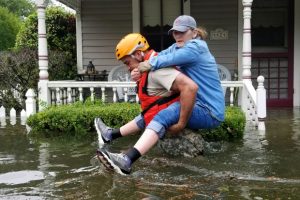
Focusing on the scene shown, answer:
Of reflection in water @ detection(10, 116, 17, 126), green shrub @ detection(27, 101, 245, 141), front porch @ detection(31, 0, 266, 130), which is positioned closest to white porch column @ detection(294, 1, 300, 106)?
front porch @ detection(31, 0, 266, 130)

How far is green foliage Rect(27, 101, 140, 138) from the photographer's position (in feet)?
27.3

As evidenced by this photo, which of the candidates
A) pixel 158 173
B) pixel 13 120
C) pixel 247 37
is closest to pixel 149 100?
pixel 158 173

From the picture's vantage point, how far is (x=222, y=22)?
41.5 feet

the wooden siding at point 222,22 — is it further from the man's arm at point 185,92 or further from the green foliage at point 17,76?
the man's arm at point 185,92

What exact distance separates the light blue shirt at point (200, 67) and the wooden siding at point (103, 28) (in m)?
7.80

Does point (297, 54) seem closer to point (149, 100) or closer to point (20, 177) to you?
point (149, 100)

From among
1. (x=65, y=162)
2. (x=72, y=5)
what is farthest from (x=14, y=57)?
(x=65, y=162)

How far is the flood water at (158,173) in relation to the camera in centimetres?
459

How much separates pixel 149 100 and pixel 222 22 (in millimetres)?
7759

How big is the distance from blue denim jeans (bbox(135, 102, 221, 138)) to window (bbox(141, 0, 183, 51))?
7713mm

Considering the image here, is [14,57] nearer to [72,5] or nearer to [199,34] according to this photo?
[72,5]

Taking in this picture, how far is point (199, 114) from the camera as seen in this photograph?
5.22m

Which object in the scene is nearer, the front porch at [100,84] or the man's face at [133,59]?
the man's face at [133,59]

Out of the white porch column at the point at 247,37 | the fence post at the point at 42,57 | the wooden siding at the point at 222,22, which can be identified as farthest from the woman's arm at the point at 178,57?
the wooden siding at the point at 222,22
